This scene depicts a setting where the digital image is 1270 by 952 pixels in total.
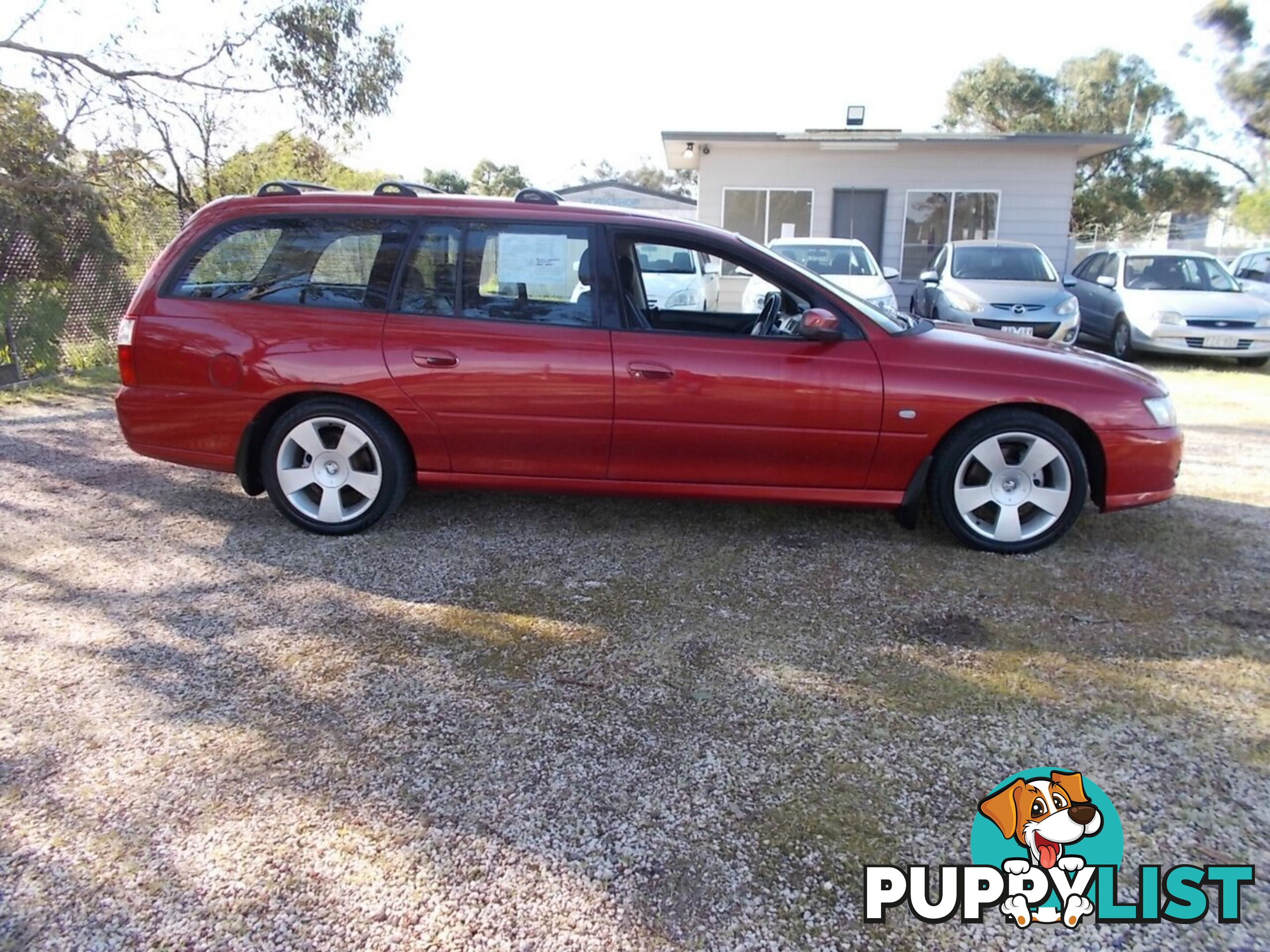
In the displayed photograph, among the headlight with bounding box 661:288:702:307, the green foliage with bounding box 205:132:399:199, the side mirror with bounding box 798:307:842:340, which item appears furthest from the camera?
the green foliage with bounding box 205:132:399:199

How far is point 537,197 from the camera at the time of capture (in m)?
4.41

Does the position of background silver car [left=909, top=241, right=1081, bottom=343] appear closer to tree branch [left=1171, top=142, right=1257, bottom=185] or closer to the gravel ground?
the gravel ground

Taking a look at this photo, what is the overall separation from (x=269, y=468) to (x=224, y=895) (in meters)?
2.65

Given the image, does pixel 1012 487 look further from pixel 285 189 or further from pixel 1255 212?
pixel 1255 212

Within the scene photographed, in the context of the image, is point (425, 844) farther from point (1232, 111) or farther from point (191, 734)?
point (1232, 111)

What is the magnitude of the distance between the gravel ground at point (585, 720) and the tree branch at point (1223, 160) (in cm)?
3603

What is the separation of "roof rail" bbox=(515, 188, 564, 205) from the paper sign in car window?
0.23 m

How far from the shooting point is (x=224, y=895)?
204 cm

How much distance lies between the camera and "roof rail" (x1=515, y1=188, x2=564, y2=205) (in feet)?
14.3

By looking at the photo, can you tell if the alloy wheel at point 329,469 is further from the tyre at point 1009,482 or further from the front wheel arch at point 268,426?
the tyre at point 1009,482

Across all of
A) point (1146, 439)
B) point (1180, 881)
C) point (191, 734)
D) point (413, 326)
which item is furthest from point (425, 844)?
point (1146, 439)

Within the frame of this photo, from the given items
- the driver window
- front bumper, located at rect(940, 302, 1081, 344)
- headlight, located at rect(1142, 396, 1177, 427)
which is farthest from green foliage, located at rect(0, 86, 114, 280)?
headlight, located at rect(1142, 396, 1177, 427)

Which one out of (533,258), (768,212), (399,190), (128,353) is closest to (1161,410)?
(533,258)

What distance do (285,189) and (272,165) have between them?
11504mm
